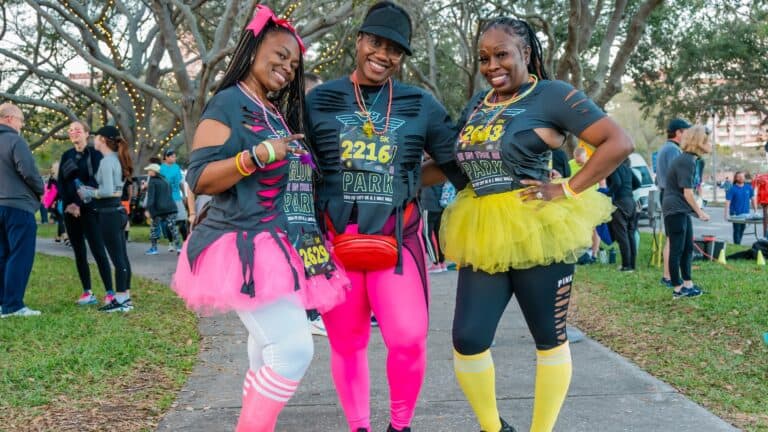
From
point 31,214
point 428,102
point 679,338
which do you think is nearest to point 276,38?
point 428,102

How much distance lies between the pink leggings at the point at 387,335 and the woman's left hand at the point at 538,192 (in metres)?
0.63

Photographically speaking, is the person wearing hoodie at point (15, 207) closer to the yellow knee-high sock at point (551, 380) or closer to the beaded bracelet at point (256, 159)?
the beaded bracelet at point (256, 159)

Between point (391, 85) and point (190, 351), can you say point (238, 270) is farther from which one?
point (190, 351)

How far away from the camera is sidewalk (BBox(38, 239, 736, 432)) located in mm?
3957

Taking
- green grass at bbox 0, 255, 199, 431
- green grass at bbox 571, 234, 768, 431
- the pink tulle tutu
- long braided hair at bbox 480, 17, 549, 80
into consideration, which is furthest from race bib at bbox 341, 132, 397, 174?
green grass at bbox 571, 234, 768, 431

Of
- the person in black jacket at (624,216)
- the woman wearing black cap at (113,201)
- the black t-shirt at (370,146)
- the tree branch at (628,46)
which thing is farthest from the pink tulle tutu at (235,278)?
the tree branch at (628,46)

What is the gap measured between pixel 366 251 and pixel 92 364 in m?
2.95

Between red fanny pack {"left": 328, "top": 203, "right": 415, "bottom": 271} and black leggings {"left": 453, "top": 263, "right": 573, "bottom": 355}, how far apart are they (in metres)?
0.40

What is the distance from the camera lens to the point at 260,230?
3.02 meters

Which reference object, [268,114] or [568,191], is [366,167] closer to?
[268,114]

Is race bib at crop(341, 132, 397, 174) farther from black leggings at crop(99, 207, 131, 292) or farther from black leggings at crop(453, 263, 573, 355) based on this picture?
black leggings at crop(99, 207, 131, 292)

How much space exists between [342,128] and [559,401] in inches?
64.5

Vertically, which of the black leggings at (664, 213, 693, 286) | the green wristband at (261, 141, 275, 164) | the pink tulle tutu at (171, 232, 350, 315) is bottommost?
the black leggings at (664, 213, 693, 286)

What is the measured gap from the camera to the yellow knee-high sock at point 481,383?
3428 millimetres
